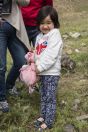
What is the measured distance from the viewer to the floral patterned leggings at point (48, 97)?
453cm

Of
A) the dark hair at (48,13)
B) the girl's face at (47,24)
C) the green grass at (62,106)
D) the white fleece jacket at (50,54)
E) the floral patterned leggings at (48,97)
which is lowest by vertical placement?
the green grass at (62,106)

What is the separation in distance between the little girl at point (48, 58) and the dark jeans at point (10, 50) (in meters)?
0.40

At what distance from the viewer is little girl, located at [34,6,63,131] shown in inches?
172

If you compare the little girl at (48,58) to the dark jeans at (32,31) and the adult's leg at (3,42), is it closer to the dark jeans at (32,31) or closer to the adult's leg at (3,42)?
the adult's leg at (3,42)

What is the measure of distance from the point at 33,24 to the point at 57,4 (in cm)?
1019

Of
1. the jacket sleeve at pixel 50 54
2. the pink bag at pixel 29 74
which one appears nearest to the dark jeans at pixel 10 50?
the pink bag at pixel 29 74

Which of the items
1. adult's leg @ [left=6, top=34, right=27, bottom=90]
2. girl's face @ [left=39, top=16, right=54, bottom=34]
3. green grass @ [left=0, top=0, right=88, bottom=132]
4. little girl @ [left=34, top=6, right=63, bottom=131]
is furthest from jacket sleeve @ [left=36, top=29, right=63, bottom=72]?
green grass @ [left=0, top=0, right=88, bottom=132]

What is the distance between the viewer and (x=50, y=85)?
4.55m

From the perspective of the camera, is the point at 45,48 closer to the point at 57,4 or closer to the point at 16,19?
the point at 16,19

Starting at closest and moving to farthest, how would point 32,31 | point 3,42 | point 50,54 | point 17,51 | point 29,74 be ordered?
point 50,54 < point 29,74 < point 3,42 < point 17,51 < point 32,31

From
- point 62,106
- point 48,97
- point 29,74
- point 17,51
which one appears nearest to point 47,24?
point 29,74

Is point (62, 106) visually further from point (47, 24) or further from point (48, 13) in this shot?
point (48, 13)

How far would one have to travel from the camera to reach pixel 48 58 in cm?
437

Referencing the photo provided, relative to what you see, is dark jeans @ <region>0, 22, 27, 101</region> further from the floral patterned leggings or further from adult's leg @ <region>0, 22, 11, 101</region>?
the floral patterned leggings
